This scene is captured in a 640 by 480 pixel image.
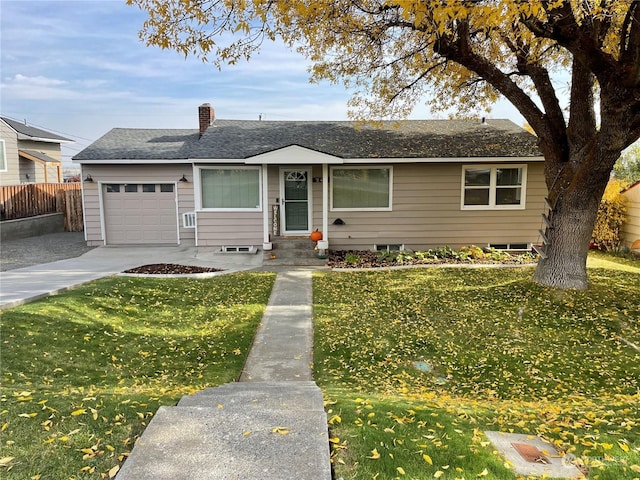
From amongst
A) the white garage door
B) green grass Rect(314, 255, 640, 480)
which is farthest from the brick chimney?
green grass Rect(314, 255, 640, 480)

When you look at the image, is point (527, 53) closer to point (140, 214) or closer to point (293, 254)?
point (293, 254)

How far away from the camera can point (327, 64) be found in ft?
33.4

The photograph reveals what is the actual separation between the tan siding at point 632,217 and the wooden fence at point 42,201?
19.6 meters

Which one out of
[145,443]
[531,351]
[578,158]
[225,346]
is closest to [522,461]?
[145,443]

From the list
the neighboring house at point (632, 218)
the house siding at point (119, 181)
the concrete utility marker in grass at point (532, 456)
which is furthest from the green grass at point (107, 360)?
the neighboring house at point (632, 218)

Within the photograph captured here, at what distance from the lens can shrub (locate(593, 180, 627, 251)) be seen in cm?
1263

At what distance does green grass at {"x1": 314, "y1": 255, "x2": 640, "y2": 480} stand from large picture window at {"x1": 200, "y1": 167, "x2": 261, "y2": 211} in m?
4.17

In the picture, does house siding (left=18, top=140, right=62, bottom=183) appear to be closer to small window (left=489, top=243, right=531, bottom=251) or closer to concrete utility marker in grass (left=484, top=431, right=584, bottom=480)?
small window (left=489, top=243, right=531, bottom=251)

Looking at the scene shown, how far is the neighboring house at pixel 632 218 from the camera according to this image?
12234 mm

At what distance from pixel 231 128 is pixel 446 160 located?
7.45 metres

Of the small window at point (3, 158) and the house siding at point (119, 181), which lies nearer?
the house siding at point (119, 181)

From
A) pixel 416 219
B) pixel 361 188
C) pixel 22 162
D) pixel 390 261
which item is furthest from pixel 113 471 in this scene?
pixel 22 162

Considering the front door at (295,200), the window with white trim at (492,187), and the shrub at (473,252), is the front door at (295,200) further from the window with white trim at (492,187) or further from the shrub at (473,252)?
the window with white trim at (492,187)

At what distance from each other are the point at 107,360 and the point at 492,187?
37.3 feet
